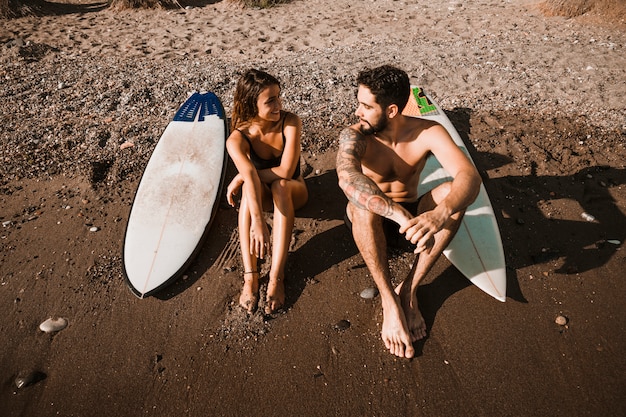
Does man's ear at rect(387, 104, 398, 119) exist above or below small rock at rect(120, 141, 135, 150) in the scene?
above

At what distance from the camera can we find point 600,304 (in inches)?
113

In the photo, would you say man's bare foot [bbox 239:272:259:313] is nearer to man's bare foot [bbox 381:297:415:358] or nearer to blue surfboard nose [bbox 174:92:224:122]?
man's bare foot [bbox 381:297:415:358]

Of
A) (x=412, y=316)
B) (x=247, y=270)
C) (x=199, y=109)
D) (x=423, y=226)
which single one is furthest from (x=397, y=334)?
(x=199, y=109)

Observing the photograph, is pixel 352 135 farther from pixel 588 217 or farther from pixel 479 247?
pixel 588 217

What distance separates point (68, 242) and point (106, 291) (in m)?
0.74

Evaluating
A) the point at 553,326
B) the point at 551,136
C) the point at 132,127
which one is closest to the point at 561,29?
the point at 551,136

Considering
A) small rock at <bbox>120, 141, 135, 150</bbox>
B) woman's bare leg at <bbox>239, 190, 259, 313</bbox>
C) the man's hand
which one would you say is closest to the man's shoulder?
the man's hand

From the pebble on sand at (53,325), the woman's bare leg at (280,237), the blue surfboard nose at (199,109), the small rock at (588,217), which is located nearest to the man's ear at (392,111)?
the woman's bare leg at (280,237)

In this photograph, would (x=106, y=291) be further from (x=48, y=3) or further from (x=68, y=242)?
(x=48, y=3)

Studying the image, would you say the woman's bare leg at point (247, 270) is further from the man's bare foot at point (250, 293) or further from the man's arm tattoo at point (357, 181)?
the man's arm tattoo at point (357, 181)

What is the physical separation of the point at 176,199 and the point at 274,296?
56.9 inches

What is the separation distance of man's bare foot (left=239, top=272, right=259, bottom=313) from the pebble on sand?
131 cm

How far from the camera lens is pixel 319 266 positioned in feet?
10.6

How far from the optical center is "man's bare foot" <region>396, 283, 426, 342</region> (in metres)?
2.70
